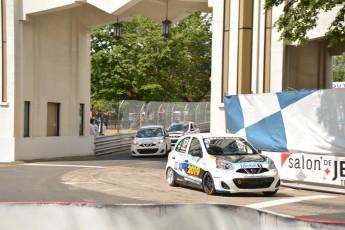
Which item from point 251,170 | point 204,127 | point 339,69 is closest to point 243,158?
point 251,170

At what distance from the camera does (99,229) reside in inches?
313

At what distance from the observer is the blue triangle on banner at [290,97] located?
1691 cm

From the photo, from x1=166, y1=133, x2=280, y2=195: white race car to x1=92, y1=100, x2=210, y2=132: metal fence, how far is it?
74.3 feet

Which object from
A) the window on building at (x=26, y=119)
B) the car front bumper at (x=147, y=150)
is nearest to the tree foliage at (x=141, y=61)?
the car front bumper at (x=147, y=150)

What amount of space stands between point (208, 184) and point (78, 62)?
16.2 m

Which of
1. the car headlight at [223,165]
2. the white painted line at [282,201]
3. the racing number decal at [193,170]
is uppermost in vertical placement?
the car headlight at [223,165]

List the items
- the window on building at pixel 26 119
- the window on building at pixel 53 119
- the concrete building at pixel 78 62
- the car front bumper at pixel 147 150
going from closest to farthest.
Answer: the concrete building at pixel 78 62, the window on building at pixel 26 119, the window on building at pixel 53 119, the car front bumper at pixel 147 150

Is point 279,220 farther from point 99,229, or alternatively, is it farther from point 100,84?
point 100,84

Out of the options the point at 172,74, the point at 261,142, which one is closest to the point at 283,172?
the point at 261,142

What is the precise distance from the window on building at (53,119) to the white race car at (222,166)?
12.7m

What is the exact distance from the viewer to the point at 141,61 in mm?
53844

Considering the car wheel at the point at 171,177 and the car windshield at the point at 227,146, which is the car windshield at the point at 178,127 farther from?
the car windshield at the point at 227,146

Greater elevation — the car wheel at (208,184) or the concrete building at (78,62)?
the concrete building at (78,62)

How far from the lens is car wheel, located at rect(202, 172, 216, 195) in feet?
47.6
